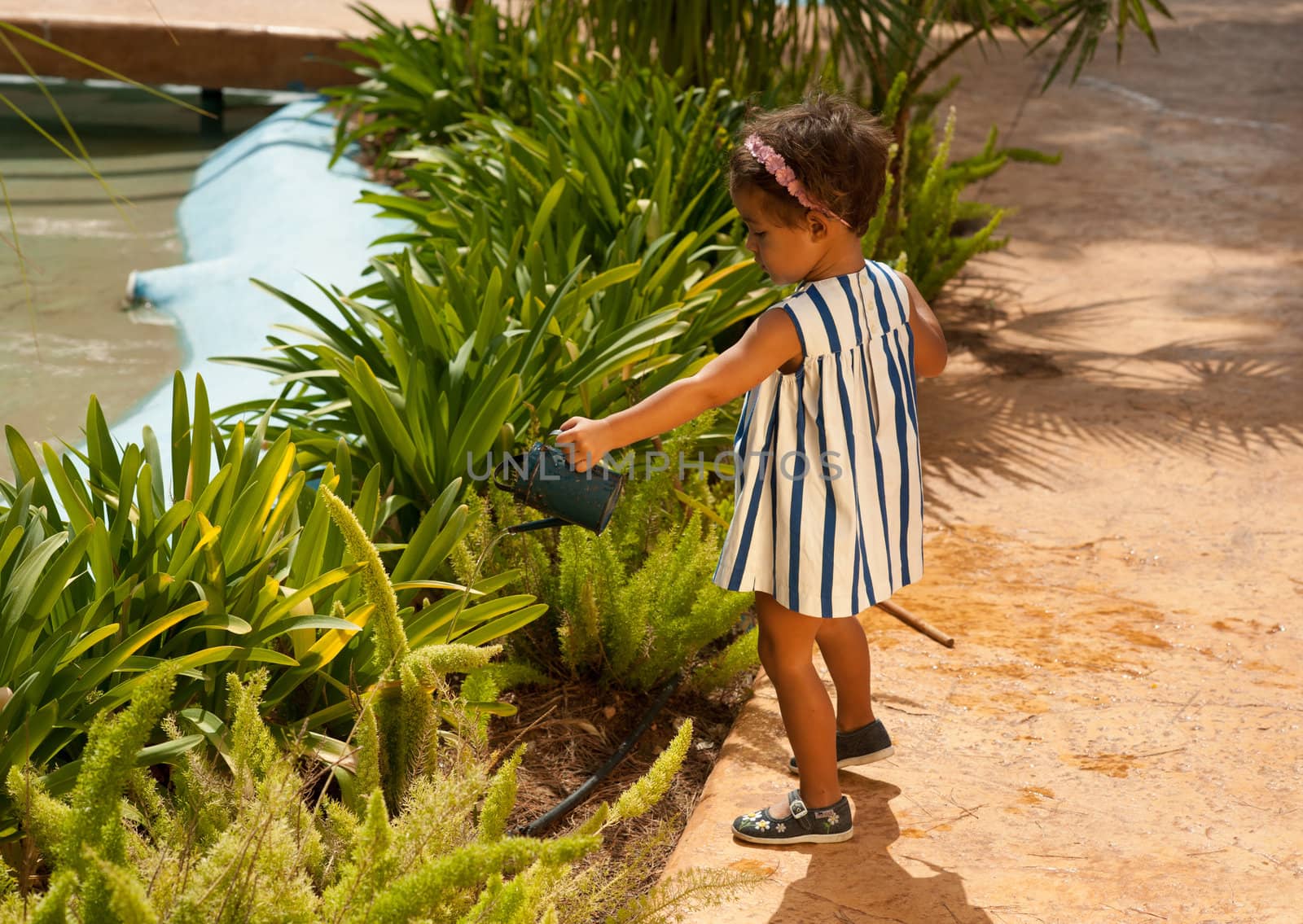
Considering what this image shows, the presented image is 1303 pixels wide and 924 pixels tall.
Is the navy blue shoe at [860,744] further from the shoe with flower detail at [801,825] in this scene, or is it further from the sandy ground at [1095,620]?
the shoe with flower detail at [801,825]

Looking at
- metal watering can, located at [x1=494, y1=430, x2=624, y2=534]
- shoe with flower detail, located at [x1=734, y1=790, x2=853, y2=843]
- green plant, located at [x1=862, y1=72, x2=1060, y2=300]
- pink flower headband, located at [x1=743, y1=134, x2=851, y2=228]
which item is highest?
pink flower headband, located at [x1=743, y1=134, x2=851, y2=228]

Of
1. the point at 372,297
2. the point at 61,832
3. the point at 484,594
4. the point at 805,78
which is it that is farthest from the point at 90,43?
the point at 61,832

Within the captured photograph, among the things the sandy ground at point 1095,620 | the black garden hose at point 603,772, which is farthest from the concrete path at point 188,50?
the black garden hose at point 603,772

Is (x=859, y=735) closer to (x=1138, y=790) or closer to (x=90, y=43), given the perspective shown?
(x=1138, y=790)

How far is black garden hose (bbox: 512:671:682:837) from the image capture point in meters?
2.27

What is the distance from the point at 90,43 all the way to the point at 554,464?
7642mm

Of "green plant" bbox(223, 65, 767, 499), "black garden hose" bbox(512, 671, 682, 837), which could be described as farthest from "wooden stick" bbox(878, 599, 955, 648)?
"green plant" bbox(223, 65, 767, 499)

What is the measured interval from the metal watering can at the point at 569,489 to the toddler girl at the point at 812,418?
0.10 metres

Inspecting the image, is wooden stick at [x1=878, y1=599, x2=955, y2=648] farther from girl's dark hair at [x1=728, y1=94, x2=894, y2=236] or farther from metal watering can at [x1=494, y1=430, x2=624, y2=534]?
girl's dark hair at [x1=728, y1=94, x2=894, y2=236]

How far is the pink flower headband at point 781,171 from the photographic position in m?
1.96

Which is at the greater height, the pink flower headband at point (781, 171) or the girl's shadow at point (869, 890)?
the pink flower headband at point (781, 171)

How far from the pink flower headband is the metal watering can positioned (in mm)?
528

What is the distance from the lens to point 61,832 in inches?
57.6

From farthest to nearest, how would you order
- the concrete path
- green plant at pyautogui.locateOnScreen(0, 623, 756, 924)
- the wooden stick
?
the concrete path → the wooden stick → green plant at pyautogui.locateOnScreen(0, 623, 756, 924)
